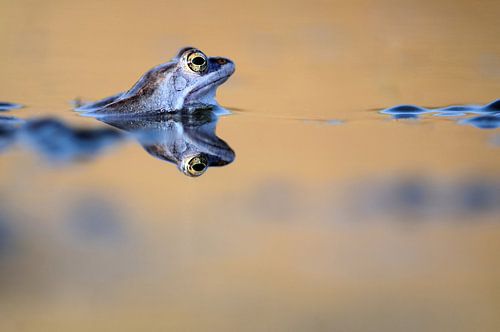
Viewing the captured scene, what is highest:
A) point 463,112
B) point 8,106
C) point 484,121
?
point 8,106

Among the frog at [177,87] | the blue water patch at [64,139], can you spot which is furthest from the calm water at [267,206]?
the frog at [177,87]

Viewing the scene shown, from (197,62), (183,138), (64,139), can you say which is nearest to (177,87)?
(197,62)

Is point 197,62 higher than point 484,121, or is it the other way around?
point 197,62

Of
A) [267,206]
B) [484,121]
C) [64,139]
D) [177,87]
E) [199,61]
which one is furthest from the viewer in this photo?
[177,87]

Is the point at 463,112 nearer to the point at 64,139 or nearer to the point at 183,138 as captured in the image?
the point at 183,138

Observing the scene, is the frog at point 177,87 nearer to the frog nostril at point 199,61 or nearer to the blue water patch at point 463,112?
the frog nostril at point 199,61

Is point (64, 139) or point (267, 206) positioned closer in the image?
point (267, 206)

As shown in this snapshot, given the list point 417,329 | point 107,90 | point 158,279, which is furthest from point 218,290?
point 107,90

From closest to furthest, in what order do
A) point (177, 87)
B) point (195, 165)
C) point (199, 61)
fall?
point (195, 165) → point (199, 61) → point (177, 87)
